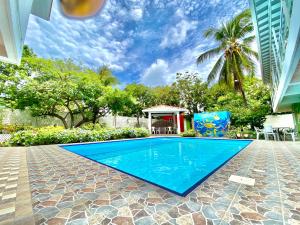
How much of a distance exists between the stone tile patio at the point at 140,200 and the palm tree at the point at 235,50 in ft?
36.6

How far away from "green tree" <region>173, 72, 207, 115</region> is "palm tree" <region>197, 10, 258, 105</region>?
7.24 m

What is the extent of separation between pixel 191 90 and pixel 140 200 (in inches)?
810

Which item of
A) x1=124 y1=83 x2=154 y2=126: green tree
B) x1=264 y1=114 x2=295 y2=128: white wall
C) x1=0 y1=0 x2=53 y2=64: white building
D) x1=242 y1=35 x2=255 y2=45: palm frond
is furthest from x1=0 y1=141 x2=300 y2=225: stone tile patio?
x1=124 y1=83 x2=154 y2=126: green tree

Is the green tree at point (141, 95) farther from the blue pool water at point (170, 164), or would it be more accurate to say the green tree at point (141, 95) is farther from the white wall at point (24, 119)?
the blue pool water at point (170, 164)

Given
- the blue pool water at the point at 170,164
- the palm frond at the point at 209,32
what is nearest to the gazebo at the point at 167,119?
the blue pool water at the point at 170,164

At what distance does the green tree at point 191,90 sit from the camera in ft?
70.4

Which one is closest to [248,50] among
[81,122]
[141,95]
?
[141,95]

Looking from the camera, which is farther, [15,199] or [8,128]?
[8,128]

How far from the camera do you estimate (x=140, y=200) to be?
99.2 inches

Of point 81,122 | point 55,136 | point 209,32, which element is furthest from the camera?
point 81,122

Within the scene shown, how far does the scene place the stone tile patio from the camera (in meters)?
2.02

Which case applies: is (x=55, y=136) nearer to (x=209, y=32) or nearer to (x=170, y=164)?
(x=170, y=164)

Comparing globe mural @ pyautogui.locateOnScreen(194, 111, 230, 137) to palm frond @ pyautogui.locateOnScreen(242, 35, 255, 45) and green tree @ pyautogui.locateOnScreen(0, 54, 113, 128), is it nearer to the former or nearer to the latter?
palm frond @ pyautogui.locateOnScreen(242, 35, 255, 45)

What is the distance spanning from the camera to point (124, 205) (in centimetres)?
237
